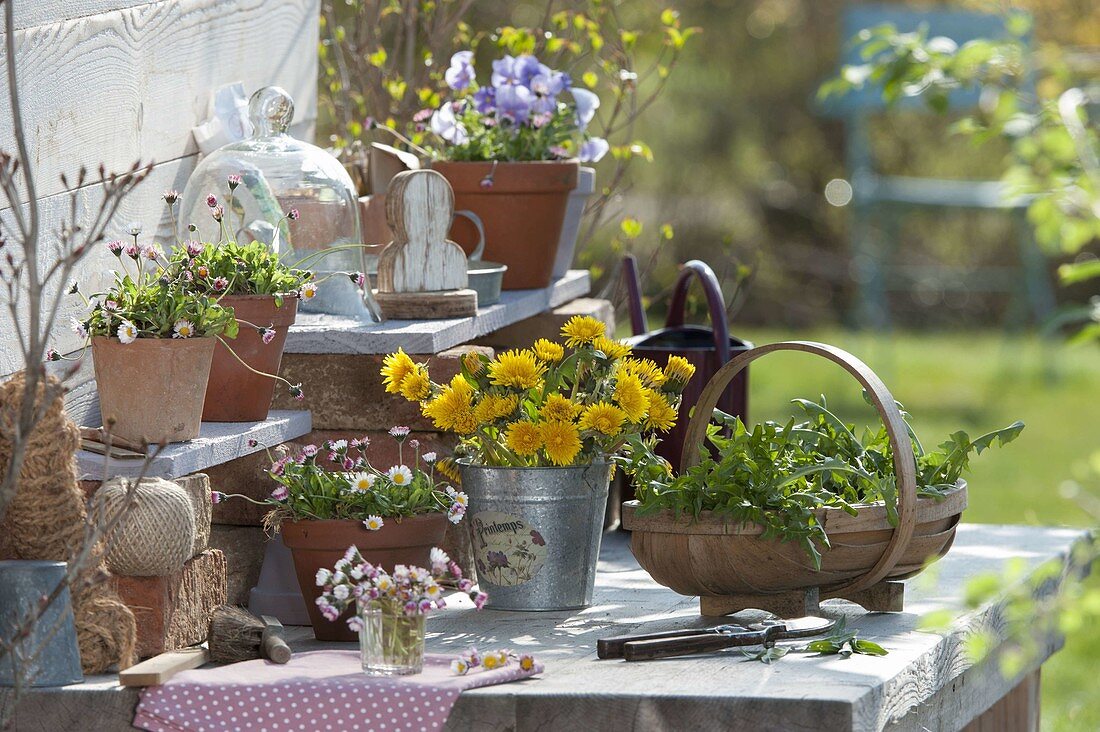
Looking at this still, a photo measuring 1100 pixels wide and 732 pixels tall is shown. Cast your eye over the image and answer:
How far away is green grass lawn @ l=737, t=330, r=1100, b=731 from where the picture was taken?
20.3 ft

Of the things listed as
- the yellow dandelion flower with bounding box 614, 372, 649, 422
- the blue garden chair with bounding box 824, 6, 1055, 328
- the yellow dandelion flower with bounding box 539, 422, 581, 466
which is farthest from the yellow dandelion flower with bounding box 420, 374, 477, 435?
the blue garden chair with bounding box 824, 6, 1055, 328

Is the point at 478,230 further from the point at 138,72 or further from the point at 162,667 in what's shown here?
the point at 162,667

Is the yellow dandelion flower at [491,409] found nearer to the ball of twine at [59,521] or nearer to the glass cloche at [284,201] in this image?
the glass cloche at [284,201]

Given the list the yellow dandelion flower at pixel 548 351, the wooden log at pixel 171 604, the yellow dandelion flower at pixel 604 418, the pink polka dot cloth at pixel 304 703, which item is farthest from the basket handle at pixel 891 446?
the wooden log at pixel 171 604

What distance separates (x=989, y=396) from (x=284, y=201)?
600 centimetres

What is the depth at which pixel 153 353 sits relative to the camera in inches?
77.9

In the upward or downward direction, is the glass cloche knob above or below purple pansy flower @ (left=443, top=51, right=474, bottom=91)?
below

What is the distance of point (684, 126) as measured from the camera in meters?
10.3

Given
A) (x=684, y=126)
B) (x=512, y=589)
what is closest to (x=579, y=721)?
(x=512, y=589)

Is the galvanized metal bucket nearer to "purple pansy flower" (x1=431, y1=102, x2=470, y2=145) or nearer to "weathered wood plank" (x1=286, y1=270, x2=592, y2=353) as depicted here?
"weathered wood plank" (x1=286, y1=270, x2=592, y2=353)

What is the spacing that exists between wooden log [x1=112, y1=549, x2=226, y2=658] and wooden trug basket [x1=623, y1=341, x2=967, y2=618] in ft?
1.86

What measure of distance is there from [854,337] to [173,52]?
7.09 metres

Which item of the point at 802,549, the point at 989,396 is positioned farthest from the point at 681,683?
the point at 989,396

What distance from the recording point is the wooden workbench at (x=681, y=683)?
68.5 inches
